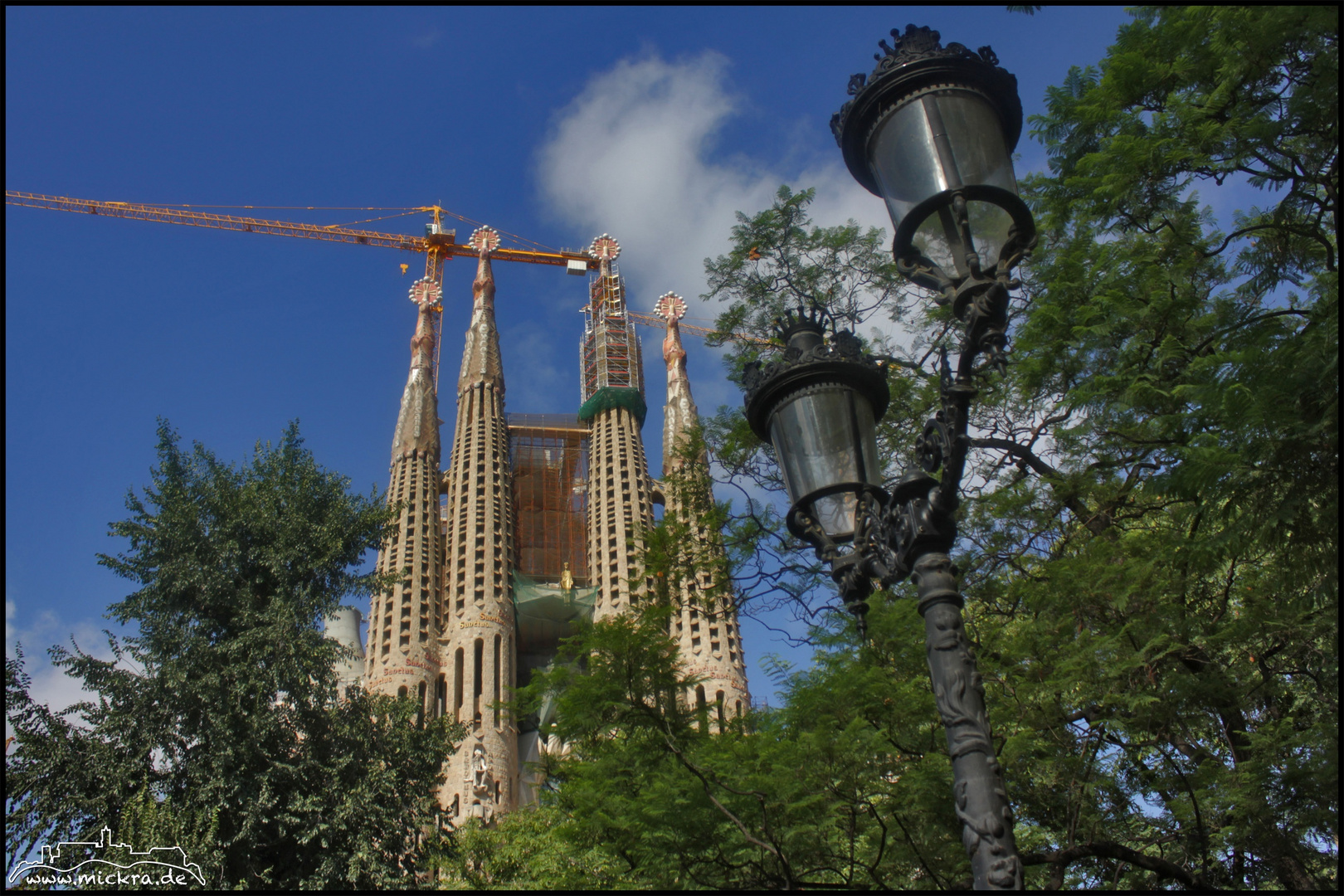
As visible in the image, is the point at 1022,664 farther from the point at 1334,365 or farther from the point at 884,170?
the point at 884,170

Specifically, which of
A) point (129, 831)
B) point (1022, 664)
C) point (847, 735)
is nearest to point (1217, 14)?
point (1022, 664)

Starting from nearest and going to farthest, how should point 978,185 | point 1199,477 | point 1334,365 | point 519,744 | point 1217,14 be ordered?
point 978,185 < point 1334,365 < point 1199,477 < point 1217,14 < point 519,744

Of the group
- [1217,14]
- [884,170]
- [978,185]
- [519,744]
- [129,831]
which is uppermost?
[519,744]

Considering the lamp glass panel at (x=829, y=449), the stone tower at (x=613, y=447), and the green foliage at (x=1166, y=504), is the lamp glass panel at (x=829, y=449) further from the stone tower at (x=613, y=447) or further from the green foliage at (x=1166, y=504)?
the stone tower at (x=613, y=447)

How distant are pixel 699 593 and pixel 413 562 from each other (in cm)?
3453

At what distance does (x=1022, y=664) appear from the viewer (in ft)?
26.0

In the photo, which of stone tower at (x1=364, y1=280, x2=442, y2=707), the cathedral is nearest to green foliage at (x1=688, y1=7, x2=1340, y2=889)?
the cathedral

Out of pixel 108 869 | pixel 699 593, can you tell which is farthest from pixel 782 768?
pixel 108 869

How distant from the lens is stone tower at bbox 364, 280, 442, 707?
125ft

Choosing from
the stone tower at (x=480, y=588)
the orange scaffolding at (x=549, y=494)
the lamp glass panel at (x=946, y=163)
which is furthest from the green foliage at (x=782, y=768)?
the orange scaffolding at (x=549, y=494)

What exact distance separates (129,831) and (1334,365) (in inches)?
407

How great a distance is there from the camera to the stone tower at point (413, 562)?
3819cm

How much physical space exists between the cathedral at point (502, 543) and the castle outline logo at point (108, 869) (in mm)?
23619

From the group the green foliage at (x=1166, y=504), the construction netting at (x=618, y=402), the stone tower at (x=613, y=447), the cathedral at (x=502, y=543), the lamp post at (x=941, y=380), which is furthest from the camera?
the construction netting at (x=618, y=402)
